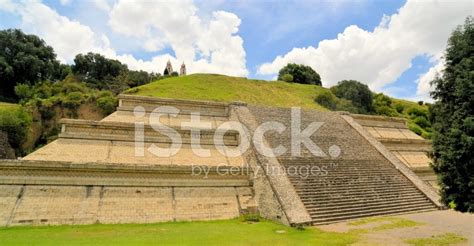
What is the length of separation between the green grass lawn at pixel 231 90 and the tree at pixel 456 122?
80.0 ft

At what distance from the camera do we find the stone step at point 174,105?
16.5 metres

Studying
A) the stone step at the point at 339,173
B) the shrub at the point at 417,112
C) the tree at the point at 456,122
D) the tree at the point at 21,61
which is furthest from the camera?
the tree at the point at 21,61

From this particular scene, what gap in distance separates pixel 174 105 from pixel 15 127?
13.8 metres

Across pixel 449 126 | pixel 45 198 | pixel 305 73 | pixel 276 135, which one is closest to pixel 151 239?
pixel 45 198

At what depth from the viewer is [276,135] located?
15289mm

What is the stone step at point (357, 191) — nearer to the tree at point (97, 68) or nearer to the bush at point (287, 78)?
the bush at point (287, 78)

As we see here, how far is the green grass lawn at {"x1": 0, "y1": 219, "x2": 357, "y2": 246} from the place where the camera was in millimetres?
7262

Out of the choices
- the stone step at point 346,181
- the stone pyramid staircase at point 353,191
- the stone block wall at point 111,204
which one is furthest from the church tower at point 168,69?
the stone block wall at point 111,204

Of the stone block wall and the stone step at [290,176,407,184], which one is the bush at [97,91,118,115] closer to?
the stone block wall

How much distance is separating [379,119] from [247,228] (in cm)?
1553

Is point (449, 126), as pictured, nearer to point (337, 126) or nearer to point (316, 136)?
point (316, 136)

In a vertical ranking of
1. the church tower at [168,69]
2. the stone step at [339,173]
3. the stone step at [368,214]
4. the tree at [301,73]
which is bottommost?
the stone step at [368,214]

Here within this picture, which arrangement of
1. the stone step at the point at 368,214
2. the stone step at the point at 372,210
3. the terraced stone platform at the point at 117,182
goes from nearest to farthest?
the terraced stone platform at the point at 117,182 → the stone step at the point at 368,214 → the stone step at the point at 372,210

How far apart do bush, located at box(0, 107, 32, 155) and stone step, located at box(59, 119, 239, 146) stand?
13607mm
